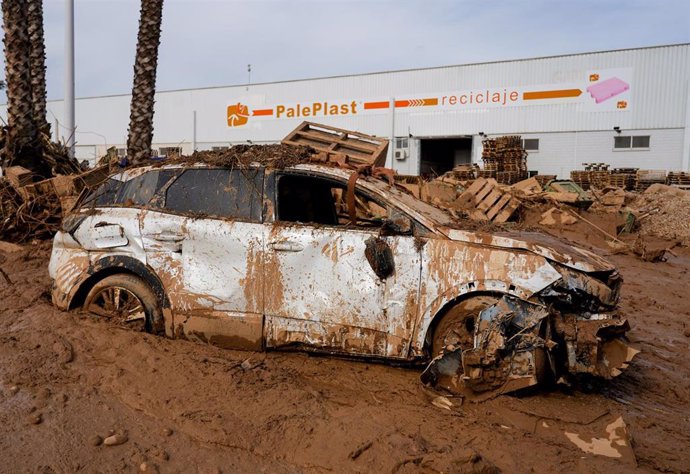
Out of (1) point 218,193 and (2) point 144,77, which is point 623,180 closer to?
(2) point 144,77

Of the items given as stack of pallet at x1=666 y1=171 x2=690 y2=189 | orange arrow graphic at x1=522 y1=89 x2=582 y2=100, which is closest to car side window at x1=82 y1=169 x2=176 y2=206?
stack of pallet at x1=666 y1=171 x2=690 y2=189

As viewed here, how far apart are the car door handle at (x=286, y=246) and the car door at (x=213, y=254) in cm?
13

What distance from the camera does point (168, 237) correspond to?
4.80 m

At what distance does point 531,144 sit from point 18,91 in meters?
22.7

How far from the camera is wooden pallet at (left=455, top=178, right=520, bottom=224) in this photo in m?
14.2

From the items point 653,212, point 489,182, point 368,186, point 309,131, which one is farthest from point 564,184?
point 368,186

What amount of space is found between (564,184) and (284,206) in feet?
52.4

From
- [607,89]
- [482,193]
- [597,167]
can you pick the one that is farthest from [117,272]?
[607,89]

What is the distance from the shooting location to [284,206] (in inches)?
187

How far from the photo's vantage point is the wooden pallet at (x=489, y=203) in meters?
14.2

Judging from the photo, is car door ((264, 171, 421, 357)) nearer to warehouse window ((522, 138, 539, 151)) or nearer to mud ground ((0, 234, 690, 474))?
mud ground ((0, 234, 690, 474))

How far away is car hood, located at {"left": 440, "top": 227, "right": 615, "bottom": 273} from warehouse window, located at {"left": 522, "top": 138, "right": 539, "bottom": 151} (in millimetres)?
23892

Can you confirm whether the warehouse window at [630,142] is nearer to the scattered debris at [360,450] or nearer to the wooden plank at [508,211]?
the wooden plank at [508,211]

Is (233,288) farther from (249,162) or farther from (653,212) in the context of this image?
(653,212)
